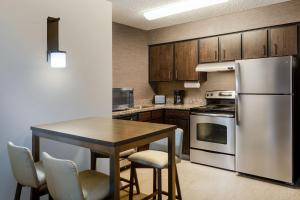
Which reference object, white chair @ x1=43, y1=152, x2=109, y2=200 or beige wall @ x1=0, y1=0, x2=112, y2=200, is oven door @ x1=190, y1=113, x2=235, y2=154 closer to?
beige wall @ x1=0, y1=0, x2=112, y2=200

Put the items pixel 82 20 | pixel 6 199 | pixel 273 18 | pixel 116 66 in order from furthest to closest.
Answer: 1. pixel 116 66
2. pixel 273 18
3. pixel 82 20
4. pixel 6 199

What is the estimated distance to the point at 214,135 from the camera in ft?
12.9

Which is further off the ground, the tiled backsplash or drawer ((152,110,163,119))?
the tiled backsplash

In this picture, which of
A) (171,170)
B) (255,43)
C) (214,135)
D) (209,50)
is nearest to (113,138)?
(171,170)

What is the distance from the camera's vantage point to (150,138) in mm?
1876

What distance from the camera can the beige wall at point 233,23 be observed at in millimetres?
3494

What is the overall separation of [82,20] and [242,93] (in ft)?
7.58

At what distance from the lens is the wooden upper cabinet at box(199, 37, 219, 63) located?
13.8ft

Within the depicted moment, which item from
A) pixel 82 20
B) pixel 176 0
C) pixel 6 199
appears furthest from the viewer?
pixel 176 0

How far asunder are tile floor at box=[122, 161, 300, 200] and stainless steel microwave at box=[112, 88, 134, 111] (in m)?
1.01

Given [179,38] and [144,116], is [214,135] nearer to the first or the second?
[144,116]

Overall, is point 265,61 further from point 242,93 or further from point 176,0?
point 176,0

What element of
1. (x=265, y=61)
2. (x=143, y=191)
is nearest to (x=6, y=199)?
(x=143, y=191)

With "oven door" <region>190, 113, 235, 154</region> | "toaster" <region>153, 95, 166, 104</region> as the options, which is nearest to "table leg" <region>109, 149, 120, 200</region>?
"oven door" <region>190, 113, 235, 154</region>
